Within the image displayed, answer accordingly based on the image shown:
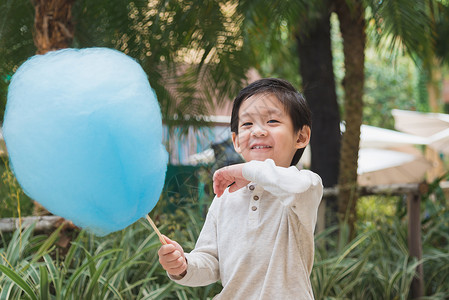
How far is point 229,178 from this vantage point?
5.26 feet

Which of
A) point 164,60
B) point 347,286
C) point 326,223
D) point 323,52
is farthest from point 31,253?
point 323,52

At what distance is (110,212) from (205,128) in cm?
259

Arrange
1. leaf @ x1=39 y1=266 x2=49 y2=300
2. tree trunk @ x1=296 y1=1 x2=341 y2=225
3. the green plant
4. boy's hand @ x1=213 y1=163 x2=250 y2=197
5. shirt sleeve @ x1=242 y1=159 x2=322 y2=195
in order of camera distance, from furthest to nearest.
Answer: tree trunk @ x1=296 y1=1 x2=341 y2=225 < the green plant < leaf @ x1=39 y1=266 x2=49 y2=300 < boy's hand @ x1=213 y1=163 x2=250 y2=197 < shirt sleeve @ x1=242 y1=159 x2=322 y2=195

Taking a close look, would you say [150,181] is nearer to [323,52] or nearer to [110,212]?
[110,212]

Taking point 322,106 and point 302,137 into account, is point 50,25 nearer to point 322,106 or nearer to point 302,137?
point 302,137

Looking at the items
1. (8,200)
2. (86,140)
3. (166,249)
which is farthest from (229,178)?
(8,200)

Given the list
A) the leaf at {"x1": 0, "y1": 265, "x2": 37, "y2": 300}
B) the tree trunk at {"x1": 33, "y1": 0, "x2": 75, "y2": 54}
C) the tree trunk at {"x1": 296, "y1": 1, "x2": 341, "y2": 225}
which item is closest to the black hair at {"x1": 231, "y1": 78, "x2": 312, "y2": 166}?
the leaf at {"x1": 0, "y1": 265, "x2": 37, "y2": 300}

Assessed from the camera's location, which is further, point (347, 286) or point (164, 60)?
point (164, 60)

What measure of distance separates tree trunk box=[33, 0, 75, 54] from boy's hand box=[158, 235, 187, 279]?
1.97 meters

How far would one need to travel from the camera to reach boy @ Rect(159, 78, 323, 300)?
1.54 meters

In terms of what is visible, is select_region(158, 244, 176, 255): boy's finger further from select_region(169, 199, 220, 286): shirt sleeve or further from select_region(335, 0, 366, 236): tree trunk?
select_region(335, 0, 366, 236): tree trunk

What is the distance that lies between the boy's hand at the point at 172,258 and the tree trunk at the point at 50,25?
197 centimetres

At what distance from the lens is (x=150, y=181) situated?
4.56ft

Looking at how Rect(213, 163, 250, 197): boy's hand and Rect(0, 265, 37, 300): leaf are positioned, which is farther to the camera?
Rect(0, 265, 37, 300): leaf
